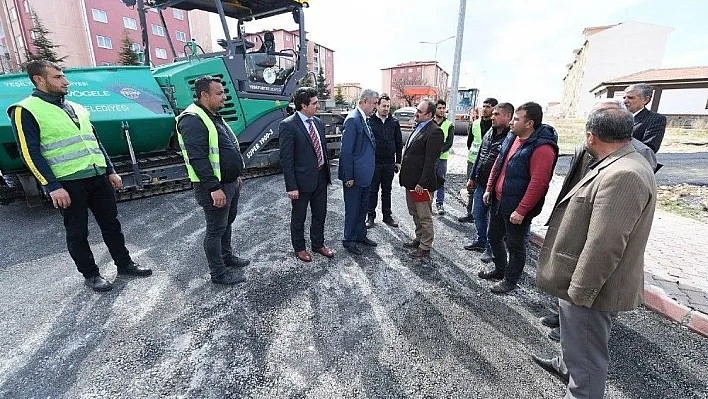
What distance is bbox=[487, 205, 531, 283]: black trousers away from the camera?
2812 millimetres

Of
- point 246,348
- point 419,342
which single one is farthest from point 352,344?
point 246,348

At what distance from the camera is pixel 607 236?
146cm

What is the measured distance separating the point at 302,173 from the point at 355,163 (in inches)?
23.5

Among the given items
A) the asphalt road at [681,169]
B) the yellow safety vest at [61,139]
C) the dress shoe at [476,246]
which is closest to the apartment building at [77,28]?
the yellow safety vest at [61,139]

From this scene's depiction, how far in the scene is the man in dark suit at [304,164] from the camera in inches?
132

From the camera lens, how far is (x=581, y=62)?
49125 millimetres

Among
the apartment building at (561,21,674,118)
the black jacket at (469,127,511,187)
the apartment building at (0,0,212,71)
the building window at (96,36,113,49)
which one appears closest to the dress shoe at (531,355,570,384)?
the black jacket at (469,127,511,187)

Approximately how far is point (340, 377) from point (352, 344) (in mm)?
306

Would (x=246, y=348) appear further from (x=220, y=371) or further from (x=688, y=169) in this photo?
(x=688, y=169)

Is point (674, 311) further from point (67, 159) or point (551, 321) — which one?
point (67, 159)

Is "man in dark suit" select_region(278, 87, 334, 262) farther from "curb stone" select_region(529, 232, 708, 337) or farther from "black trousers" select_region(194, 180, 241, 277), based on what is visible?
"curb stone" select_region(529, 232, 708, 337)

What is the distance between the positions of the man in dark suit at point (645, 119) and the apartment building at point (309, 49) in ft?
17.3

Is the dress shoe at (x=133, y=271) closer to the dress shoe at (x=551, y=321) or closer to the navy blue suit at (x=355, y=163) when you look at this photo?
the navy blue suit at (x=355, y=163)

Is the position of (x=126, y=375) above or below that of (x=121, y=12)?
below
